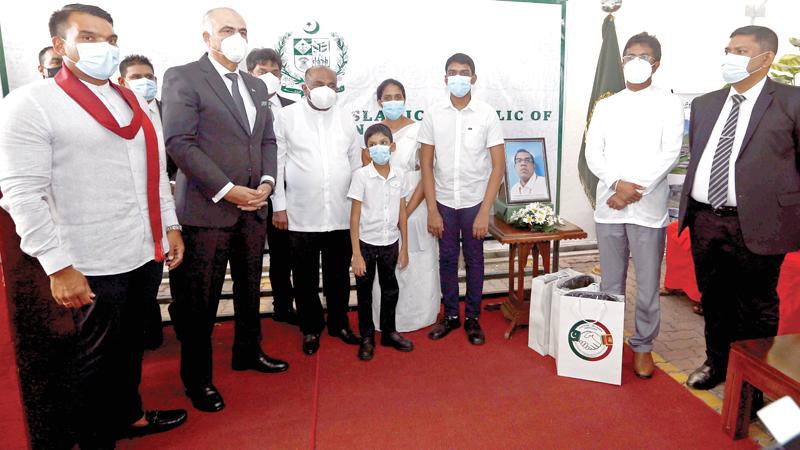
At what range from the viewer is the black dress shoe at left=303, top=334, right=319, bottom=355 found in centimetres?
301

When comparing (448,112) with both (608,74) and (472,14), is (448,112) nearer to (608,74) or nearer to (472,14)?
(472,14)

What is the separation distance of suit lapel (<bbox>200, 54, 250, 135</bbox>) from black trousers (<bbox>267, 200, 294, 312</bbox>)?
3.29ft

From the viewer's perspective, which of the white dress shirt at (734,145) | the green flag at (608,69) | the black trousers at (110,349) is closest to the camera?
the black trousers at (110,349)

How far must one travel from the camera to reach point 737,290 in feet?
7.95

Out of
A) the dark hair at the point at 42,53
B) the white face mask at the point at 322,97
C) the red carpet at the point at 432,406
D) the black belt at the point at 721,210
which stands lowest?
the red carpet at the point at 432,406

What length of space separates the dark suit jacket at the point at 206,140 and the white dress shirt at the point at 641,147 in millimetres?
1781

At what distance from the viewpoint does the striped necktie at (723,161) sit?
7.50 ft

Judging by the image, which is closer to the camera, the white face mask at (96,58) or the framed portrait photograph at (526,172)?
the white face mask at (96,58)

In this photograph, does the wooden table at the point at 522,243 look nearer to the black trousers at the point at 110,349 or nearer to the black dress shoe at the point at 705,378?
the black dress shoe at the point at 705,378

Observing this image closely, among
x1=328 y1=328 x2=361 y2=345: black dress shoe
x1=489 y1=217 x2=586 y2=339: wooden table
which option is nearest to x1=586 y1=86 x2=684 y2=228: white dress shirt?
x1=489 y1=217 x2=586 y2=339: wooden table

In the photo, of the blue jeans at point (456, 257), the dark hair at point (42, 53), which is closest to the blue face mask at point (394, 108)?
the blue jeans at point (456, 257)

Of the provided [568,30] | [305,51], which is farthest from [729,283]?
[305,51]

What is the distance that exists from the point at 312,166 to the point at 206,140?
0.69 meters

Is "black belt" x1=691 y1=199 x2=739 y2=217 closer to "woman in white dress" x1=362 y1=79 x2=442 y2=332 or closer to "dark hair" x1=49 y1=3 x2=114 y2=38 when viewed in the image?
"woman in white dress" x1=362 y1=79 x2=442 y2=332
